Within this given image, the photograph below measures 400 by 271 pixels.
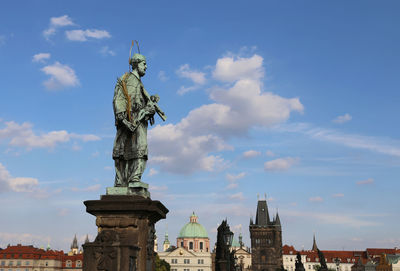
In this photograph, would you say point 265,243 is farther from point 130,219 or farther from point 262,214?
point 130,219

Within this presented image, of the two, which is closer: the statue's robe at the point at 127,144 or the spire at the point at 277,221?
the statue's robe at the point at 127,144

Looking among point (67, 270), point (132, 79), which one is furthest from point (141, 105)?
point (67, 270)

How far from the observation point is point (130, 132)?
24.6 ft

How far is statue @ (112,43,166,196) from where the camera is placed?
734 centimetres

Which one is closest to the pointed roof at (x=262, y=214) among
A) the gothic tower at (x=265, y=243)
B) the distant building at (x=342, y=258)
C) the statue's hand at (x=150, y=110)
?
the gothic tower at (x=265, y=243)

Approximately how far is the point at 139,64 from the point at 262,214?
5384 inches

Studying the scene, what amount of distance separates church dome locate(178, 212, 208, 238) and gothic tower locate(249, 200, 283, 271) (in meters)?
22.0

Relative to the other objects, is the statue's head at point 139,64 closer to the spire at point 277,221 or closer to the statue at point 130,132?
the statue at point 130,132

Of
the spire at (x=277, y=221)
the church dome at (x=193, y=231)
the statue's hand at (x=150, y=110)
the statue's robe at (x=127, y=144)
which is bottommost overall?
the statue's robe at (x=127, y=144)

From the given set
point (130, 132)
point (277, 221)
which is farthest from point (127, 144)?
point (277, 221)

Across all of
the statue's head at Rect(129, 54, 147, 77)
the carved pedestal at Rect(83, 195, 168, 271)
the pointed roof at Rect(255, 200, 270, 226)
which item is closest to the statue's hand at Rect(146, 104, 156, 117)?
Answer: the statue's head at Rect(129, 54, 147, 77)

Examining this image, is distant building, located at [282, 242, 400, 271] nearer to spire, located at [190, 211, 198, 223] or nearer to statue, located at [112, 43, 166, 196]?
spire, located at [190, 211, 198, 223]

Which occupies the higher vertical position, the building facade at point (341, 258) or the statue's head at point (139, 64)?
the statue's head at point (139, 64)

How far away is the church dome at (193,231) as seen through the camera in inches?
5950
